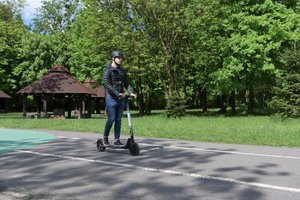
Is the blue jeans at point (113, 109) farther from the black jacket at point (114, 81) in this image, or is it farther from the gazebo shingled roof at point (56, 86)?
the gazebo shingled roof at point (56, 86)

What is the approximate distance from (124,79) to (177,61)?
3080 centimetres

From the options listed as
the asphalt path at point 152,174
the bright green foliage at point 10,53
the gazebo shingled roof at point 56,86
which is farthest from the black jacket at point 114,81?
the bright green foliage at point 10,53

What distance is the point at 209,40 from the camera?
126ft

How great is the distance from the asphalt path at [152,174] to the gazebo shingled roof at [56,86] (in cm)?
2923

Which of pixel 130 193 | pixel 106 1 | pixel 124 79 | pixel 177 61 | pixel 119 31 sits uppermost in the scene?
pixel 106 1

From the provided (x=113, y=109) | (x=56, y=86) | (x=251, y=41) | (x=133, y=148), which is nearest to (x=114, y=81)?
(x=113, y=109)

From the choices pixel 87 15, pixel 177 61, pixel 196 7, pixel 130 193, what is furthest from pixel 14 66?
pixel 130 193

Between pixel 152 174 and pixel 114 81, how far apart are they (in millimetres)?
3204

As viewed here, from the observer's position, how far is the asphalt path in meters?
6.11

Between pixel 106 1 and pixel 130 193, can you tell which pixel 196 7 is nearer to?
pixel 106 1

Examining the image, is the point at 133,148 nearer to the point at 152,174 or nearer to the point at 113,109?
the point at 113,109

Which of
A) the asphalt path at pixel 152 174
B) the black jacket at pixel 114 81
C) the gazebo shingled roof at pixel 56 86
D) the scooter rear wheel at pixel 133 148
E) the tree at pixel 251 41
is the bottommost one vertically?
the asphalt path at pixel 152 174

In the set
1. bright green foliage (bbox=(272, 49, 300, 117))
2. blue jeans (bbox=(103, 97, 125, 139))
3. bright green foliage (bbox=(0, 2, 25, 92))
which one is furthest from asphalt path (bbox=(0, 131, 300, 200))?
bright green foliage (bbox=(0, 2, 25, 92))

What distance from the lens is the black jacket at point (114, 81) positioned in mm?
10031
